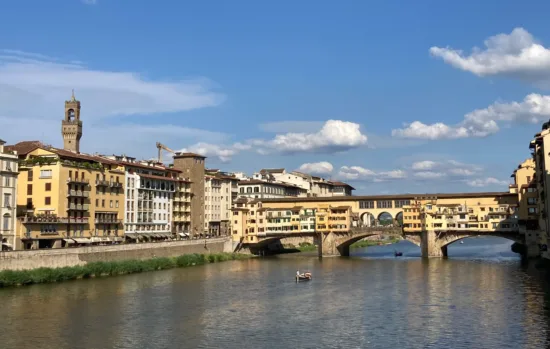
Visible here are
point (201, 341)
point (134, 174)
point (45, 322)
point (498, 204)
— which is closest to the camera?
point (201, 341)

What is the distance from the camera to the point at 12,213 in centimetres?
6378

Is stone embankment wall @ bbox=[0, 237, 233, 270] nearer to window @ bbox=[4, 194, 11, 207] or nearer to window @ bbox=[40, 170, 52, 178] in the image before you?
window @ bbox=[4, 194, 11, 207]

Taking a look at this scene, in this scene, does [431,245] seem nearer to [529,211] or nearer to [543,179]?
[529,211]

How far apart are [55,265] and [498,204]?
66.0 m

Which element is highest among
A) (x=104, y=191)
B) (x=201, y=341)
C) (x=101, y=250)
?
(x=104, y=191)

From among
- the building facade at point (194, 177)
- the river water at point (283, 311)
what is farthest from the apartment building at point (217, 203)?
the river water at point (283, 311)

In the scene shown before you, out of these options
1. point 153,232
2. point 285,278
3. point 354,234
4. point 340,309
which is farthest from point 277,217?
point 340,309

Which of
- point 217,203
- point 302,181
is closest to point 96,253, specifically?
point 217,203

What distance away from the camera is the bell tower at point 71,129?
10662 cm

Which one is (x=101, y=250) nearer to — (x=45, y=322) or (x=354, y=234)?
(x=45, y=322)

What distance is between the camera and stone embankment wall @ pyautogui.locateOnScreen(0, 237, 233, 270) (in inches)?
2244

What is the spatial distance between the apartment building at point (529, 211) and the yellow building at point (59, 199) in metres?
54.9

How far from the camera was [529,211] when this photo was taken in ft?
290

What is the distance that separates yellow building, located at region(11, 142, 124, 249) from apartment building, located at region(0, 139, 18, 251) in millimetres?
2193
